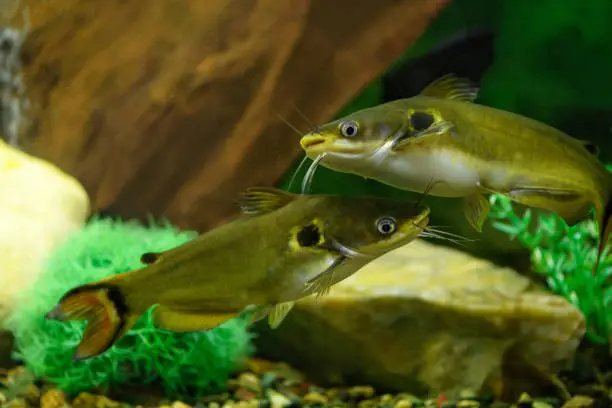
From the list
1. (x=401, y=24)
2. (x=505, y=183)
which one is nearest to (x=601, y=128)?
(x=401, y=24)

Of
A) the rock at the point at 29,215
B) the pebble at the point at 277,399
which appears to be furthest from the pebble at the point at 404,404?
the rock at the point at 29,215

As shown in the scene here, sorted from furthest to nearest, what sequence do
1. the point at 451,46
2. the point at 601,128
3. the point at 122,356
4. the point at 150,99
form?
1. the point at 150,99
2. the point at 601,128
3. the point at 122,356
4. the point at 451,46

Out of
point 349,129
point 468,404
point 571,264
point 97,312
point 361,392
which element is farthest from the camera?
point 571,264

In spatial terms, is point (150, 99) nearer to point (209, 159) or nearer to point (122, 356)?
point (209, 159)

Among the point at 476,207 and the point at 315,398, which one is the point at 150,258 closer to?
the point at 476,207

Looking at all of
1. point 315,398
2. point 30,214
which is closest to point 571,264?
point 315,398

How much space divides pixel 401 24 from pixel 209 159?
2.91 ft

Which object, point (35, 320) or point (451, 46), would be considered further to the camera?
point (35, 320)

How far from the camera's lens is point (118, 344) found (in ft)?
7.75

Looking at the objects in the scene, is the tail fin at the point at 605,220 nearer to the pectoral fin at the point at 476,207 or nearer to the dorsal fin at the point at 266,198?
the pectoral fin at the point at 476,207

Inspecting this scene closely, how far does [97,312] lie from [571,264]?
7.31ft

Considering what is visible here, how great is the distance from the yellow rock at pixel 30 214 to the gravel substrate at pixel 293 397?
403mm

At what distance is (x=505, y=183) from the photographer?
46.3 inches

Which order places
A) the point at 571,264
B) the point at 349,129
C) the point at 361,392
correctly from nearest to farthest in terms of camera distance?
the point at 349,129 < the point at 361,392 < the point at 571,264
